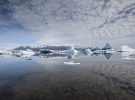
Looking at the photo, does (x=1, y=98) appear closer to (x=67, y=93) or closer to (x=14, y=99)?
(x=14, y=99)

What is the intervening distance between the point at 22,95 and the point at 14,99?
625 mm

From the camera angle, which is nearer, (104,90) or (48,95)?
(48,95)

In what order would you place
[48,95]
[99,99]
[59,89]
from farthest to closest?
[59,89] → [48,95] → [99,99]

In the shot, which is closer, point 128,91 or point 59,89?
point 128,91

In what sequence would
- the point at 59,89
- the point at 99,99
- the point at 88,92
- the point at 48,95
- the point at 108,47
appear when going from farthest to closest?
the point at 108,47
the point at 59,89
the point at 88,92
the point at 48,95
the point at 99,99

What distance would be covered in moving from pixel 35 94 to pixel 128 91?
5448 millimetres

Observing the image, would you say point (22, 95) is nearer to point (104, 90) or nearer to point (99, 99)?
point (99, 99)

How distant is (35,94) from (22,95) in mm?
707

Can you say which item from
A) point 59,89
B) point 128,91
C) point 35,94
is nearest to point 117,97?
point 128,91

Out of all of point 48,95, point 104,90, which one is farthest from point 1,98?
point 104,90

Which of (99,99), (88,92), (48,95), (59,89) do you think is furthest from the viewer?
(59,89)

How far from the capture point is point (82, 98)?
7.39m

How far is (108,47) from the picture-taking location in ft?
371

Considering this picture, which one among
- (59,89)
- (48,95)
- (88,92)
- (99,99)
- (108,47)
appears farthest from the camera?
(108,47)
